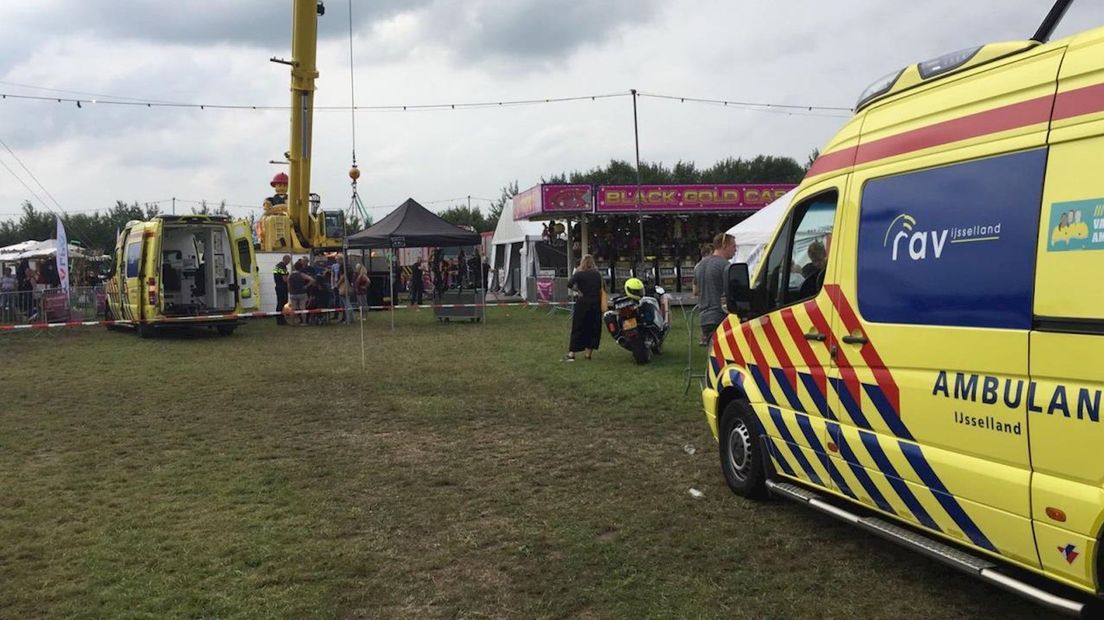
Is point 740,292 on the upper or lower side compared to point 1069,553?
Answer: upper

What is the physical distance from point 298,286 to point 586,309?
10609mm

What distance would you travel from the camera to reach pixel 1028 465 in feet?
11.2

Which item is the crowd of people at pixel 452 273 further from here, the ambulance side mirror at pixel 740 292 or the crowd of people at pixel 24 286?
the ambulance side mirror at pixel 740 292

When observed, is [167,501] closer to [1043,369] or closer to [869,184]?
[869,184]

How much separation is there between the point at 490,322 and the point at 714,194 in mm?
8116

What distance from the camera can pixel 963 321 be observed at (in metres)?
3.70

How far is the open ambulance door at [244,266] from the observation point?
18844mm

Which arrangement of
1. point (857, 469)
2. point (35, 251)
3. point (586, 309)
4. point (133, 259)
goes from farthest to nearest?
point (35, 251), point (133, 259), point (586, 309), point (857, 469)

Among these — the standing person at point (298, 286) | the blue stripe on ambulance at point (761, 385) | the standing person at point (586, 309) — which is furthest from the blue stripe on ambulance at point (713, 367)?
the standing person at point (298, 286)

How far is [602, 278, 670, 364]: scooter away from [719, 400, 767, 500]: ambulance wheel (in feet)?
21.1

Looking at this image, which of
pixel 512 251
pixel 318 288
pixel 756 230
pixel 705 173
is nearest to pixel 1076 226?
pixel 756 230

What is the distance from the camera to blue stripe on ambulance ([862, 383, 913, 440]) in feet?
13.5

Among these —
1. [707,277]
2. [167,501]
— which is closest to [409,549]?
[167,501]

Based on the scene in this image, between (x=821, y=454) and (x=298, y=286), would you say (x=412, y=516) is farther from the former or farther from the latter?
(x=298, y=286)
